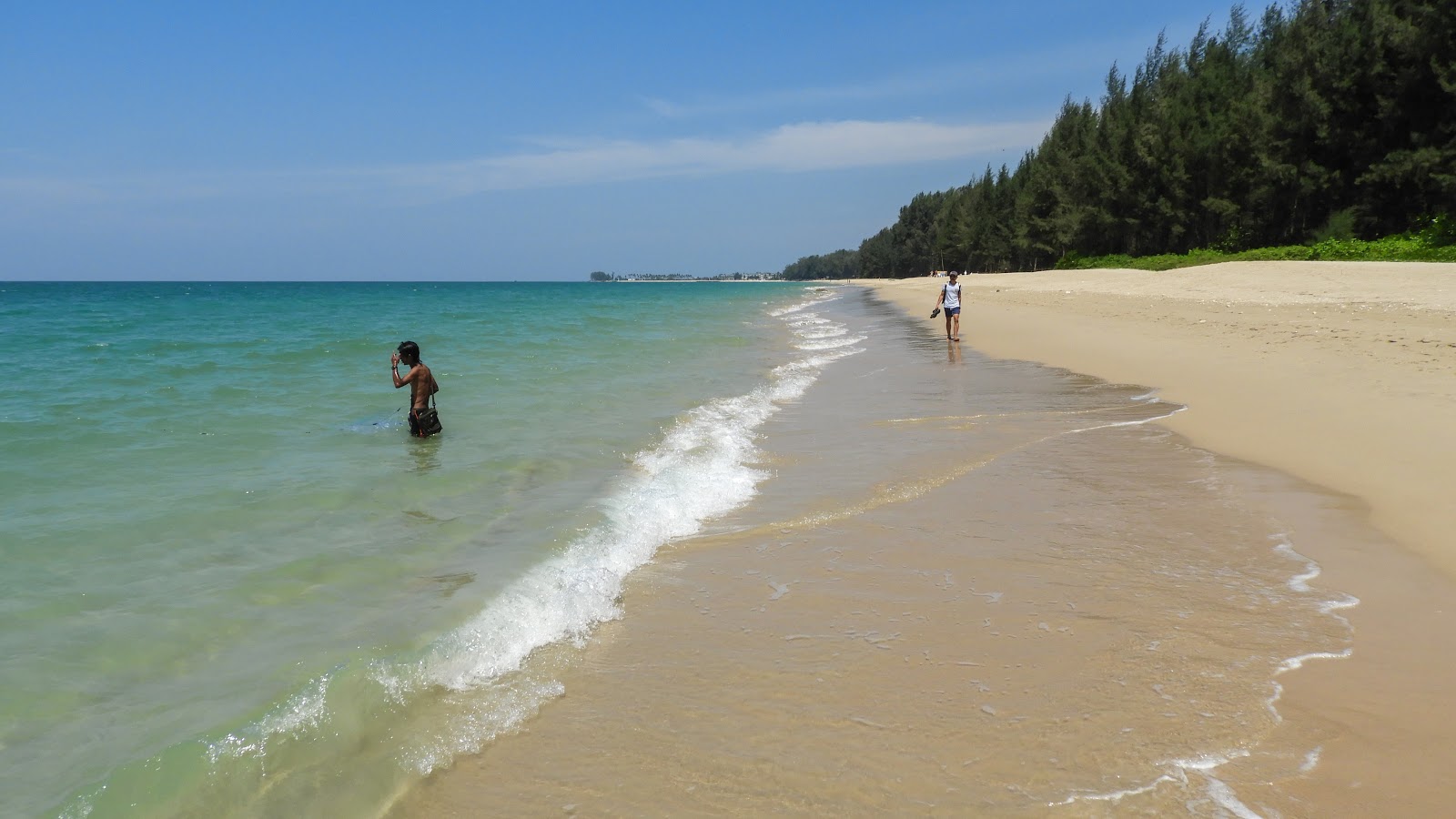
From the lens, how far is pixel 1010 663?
11.0ft

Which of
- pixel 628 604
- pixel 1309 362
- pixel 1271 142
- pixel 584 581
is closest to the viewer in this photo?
pixel 628 604

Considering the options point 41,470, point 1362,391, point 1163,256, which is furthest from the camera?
point 1163,256

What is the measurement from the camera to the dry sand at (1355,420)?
275cm

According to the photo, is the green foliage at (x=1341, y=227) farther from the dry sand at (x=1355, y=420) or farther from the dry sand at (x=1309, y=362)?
the dry sand at (x=1355, y=420)

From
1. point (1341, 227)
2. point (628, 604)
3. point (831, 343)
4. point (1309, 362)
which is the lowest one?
point (628, 604)

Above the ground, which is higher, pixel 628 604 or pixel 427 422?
pixel 427 422

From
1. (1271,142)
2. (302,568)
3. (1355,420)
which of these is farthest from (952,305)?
(1271,142)

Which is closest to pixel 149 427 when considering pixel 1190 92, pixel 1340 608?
pixel 1340 608

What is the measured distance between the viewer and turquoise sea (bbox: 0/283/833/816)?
296cm

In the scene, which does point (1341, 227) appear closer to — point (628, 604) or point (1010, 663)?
point (1010, 663)

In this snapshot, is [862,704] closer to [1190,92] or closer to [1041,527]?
Answer: [1041,527]

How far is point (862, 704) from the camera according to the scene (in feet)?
10.1

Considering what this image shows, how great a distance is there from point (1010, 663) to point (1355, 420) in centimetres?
620

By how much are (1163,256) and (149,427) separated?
48447 millimetres
